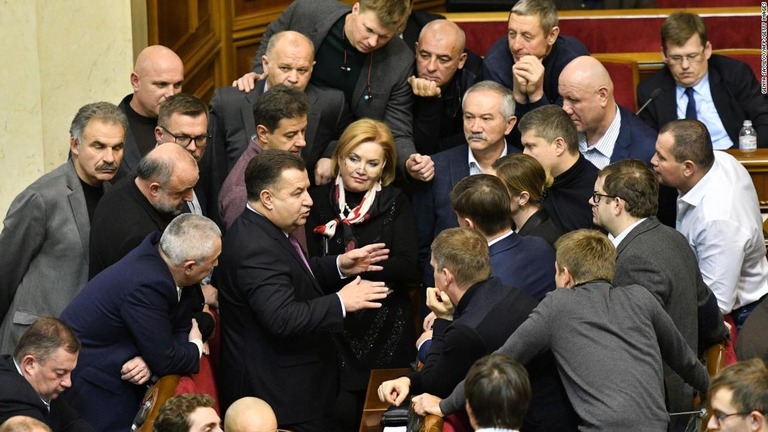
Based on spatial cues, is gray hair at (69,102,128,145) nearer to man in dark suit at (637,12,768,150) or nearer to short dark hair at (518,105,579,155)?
short dark hair at (518,105,579,155)

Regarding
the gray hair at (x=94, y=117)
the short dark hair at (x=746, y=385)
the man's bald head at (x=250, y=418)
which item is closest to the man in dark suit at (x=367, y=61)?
the gray hair at (x=94, y=117)

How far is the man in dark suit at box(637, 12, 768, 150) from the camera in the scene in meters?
6.10

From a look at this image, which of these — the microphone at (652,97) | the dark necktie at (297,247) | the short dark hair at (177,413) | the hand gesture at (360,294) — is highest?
the microphone at (652,97)

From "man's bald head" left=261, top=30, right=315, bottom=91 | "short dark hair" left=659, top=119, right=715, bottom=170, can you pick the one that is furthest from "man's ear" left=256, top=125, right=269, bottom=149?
"short dark hair" left=659, top=119, right=715, bottom=170

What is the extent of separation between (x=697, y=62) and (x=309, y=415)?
2.60 meters

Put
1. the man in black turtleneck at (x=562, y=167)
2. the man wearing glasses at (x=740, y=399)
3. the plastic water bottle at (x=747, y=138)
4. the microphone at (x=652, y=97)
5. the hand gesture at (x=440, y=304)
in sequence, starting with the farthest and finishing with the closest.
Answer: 1. the microphone at (x=652, y=97)
2. the plastic water bottle at (x=747, y=138)
3. the man in black turtleneck at (x=562, y=167)
4. the hand gesture at (x=440, y=304)
5. the man wearing glasses at (x=740, y=399)

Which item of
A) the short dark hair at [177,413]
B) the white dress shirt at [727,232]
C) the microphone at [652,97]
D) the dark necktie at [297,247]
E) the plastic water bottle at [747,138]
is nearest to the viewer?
the short dark hair at [177,413]

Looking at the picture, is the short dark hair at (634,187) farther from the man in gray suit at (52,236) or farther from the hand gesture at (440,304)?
the man in gray suit at (52,236)

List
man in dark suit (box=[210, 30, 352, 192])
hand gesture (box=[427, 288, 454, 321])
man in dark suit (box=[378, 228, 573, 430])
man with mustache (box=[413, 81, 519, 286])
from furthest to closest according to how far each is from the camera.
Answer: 1. man in dark suit (box=[210, 30, 352, 192])
2. man with mustache (box=[413, 81, 519, 286])
3. hand gesture (box=[427, 288, 454, 321])
4. man in dark suit (box=[378, 228, 573, 430])

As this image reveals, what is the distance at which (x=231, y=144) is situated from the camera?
544 cm

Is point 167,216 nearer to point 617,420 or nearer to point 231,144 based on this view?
point 231,144

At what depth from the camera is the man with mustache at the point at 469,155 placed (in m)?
5.29

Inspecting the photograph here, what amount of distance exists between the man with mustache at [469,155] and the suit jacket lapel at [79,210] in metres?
1.29

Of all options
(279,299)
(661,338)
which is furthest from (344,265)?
(661,338)
